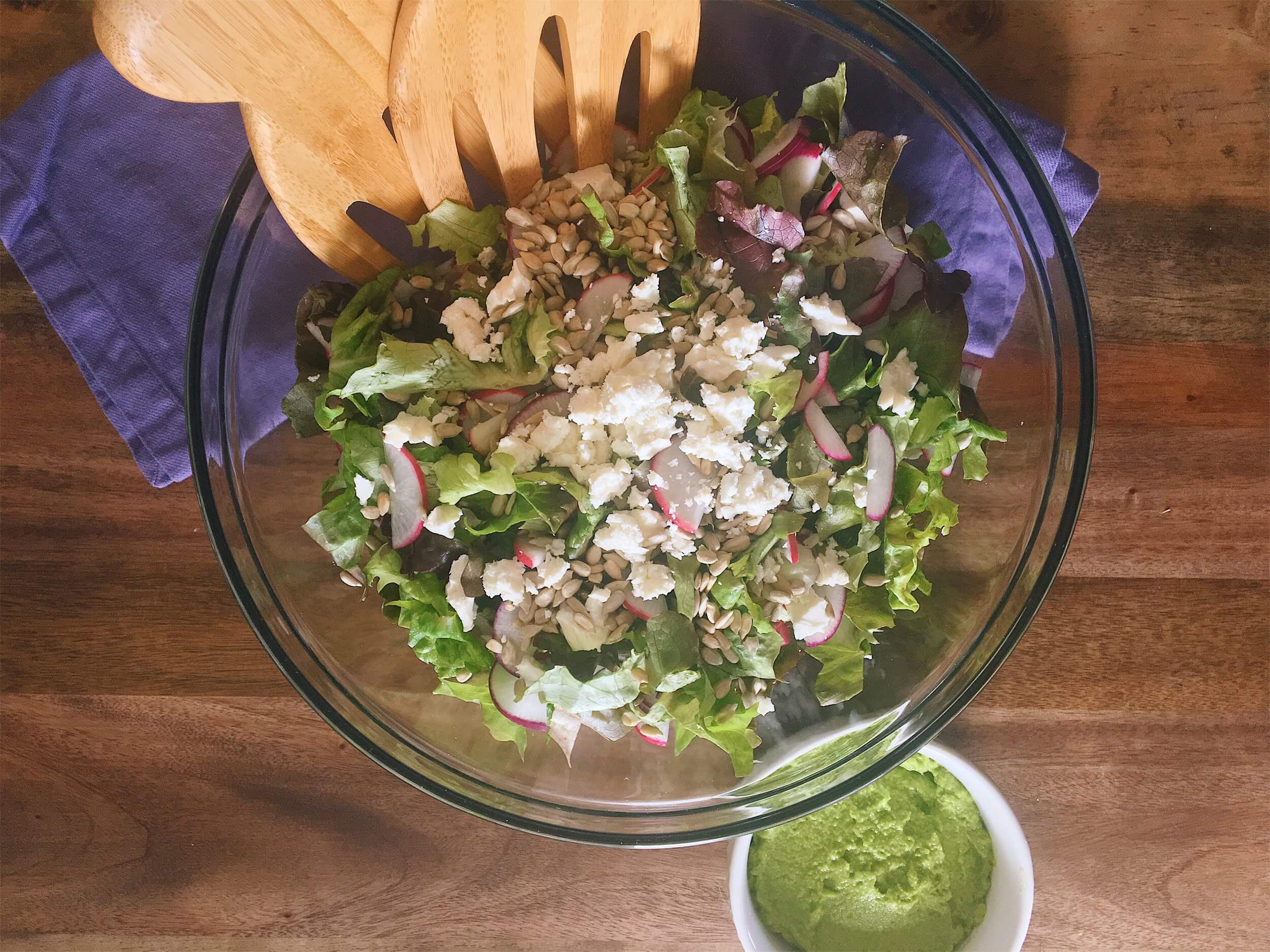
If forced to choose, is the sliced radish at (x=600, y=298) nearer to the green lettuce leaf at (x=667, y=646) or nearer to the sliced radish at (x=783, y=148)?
the sliced radish at (x=783, y=148)

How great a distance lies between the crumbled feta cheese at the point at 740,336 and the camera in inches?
38.2

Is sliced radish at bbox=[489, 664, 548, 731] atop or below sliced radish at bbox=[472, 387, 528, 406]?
below

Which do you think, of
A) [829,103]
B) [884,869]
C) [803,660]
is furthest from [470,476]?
[884,869]

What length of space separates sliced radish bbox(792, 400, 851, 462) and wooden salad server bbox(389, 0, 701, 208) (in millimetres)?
421

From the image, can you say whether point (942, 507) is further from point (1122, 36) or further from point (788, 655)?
point (1122, 36)

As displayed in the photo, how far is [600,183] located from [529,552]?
1.49 ft

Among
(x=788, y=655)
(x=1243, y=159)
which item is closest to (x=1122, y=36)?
(x=1243, y=159)

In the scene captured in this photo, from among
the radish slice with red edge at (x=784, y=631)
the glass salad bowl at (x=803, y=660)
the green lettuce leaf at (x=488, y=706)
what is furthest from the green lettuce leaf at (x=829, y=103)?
the green lettuce leaf at (x=488, y=706)

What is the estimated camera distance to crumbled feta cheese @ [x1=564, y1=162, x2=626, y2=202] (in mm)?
1065

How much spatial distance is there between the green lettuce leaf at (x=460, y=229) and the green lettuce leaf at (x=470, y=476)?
0.88ft

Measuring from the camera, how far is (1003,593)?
1203mm

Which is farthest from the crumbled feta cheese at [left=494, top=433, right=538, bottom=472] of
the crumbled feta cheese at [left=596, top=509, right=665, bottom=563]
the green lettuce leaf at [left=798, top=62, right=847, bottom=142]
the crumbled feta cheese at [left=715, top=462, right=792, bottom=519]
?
the green lettuce leaf at [left=798, top=62, right=847, bottom=142]

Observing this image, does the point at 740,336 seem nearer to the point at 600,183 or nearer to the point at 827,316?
the point at 827,316

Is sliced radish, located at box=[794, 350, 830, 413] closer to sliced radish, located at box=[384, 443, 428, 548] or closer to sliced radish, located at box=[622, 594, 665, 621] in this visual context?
sliced radish, located at box=[622, 594, 665, 621]
